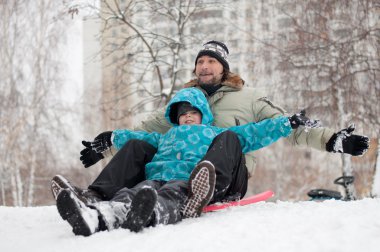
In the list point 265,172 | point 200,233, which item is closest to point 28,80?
point 200,233

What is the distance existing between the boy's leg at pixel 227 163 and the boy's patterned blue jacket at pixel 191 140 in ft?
0.61

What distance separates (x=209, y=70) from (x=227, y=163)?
4.10 ft

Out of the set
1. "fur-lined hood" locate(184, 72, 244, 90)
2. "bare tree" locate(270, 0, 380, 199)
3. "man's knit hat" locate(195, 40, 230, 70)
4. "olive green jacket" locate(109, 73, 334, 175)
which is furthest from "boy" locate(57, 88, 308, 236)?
"bare tree" locate(270, 0, 380, 199)

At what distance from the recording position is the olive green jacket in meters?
3.32

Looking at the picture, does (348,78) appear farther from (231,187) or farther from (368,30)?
(231,187)

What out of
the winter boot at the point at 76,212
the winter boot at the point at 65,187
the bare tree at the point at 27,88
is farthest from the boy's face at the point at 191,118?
the bare tree at the point at 27,88

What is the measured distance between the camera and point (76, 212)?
208cm

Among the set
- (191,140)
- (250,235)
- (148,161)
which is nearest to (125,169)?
(148,161)

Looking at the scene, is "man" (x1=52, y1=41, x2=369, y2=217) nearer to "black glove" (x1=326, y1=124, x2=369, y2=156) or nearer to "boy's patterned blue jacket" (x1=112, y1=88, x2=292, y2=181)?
"black glove" (x1=326, y1=124, x2=369, y2=156)

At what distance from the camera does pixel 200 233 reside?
2.05 metres

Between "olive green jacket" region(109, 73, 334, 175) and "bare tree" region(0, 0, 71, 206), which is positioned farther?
"bare tree" region(0, 0, 71, 206)

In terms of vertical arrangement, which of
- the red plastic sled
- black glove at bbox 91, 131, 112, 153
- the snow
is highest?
black glove at bbox 91, 131, 112, 153

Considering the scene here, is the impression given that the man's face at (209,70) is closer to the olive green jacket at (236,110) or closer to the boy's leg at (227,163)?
the olive green jacket at (236,110)

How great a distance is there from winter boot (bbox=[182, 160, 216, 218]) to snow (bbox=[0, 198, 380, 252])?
0.07 m
